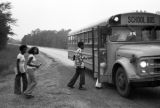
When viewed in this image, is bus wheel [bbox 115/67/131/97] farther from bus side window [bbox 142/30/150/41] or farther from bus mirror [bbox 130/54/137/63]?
bus side window [bbox 142/30/150/41]

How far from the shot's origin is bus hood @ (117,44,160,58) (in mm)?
5590

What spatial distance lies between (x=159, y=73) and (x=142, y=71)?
42cm

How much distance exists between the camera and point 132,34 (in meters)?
6.83

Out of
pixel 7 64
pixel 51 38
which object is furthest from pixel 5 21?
pixel 51 38

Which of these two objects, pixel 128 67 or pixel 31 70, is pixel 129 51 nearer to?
pixel 128 67

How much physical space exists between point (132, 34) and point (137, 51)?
3.84 feet

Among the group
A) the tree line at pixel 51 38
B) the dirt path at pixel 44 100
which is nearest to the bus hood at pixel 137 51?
the dirt path at pixel 44 100

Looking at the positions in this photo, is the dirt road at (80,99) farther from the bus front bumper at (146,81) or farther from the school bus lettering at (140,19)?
the school bus lettering at (140,19)

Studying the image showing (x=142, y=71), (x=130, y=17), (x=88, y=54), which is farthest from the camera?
(x=88, y=54)

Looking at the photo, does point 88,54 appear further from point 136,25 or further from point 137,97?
point 137,97

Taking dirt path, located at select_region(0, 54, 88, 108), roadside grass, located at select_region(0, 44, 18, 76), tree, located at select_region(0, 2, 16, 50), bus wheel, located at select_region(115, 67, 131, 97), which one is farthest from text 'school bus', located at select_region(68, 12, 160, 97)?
tree, located at select_region(0, 2, 16, 50)

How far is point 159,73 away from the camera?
221 inches

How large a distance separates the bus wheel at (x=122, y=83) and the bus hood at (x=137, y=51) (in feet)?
1.49

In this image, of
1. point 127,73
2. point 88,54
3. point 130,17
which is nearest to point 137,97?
point 127,73
